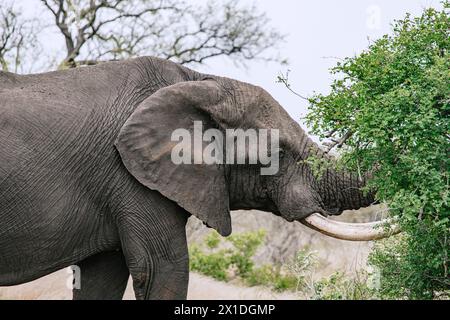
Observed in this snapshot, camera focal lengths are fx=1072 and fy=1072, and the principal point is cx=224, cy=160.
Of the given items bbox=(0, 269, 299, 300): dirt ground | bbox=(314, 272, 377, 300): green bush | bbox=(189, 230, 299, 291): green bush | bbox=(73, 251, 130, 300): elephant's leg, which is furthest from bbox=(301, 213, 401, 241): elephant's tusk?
bbox=(189, 230, 299, 291): green bush

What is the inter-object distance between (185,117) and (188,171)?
36cm

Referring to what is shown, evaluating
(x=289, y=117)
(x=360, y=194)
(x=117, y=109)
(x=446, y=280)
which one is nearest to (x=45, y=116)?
(x=117, y=109)

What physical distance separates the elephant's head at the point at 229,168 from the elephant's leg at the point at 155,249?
0.15 meters

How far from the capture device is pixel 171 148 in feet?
22.9

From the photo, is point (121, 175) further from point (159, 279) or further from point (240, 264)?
point (240, 264)

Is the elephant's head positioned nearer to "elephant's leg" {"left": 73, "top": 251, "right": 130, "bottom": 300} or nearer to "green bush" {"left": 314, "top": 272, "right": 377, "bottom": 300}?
"elephant's leg" {"left": 73, "top": 251, "right": 130, "bottom": 300}

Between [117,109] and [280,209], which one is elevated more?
[117,109]

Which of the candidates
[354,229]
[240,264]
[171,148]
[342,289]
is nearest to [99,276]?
[171,148]

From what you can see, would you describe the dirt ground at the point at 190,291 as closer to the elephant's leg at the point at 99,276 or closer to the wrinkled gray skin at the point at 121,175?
the elephant's leg at the point at 99,276

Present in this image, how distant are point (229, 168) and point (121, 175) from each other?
75cm

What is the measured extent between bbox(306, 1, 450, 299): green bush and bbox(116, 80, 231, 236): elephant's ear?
77 cm

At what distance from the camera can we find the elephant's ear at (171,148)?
22.5 feet
